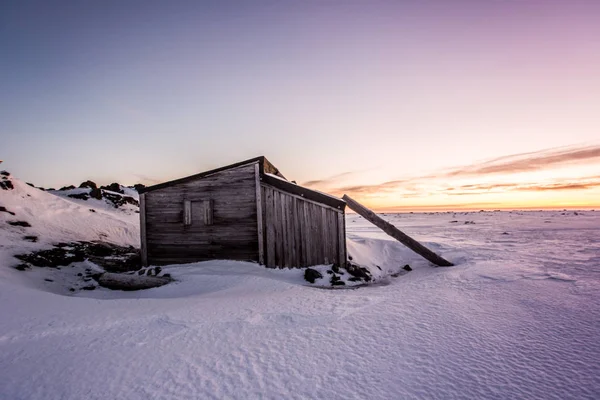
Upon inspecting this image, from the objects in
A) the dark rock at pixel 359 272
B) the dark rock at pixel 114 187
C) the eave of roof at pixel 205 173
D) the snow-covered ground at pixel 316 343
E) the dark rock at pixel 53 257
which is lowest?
the dark rock at pixel 359 272

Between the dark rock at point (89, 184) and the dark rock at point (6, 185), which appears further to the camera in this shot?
the dark rock at point (89, 184)

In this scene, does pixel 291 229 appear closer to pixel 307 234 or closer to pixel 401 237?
pixel 307 234

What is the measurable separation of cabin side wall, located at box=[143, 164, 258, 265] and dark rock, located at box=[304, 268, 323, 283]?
2.10 m

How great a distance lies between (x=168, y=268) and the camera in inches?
358

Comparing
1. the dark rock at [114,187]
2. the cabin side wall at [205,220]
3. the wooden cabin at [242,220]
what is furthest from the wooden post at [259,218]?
the dark rock at [114,187]

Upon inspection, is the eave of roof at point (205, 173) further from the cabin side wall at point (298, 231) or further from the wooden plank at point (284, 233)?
the wooden plank at point (284, 233)

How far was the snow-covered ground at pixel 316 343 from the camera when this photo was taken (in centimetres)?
251

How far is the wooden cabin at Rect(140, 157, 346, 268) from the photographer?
912 centimetres

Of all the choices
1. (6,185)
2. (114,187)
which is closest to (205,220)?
(6,185)

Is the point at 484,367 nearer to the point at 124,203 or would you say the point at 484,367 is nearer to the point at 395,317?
the point at 395,317

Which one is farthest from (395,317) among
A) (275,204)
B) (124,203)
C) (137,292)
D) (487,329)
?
(124,203)

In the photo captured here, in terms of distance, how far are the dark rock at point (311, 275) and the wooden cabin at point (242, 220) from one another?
34.2 inches

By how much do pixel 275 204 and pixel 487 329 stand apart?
6.84 m

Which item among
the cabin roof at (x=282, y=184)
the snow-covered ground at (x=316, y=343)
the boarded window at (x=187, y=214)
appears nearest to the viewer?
the snow-covered ground at (x=316, y=343)
